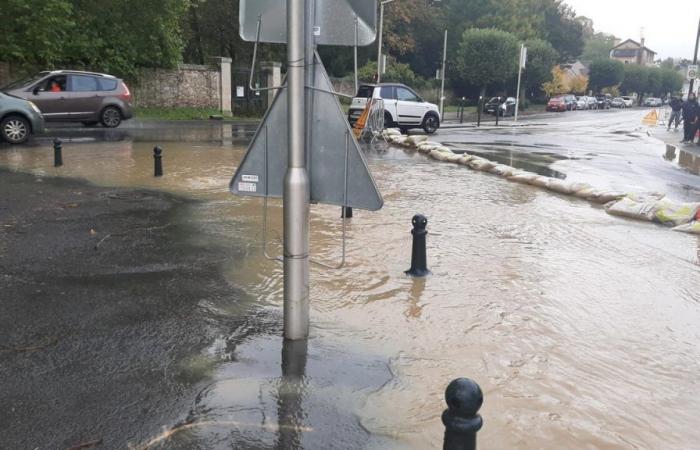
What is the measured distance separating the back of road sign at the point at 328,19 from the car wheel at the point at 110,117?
17.4m

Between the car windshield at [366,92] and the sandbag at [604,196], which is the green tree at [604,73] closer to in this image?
the car windshield at [366,92]

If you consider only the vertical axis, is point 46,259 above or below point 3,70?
below

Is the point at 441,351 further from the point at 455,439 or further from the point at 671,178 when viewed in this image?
the point at 671,178

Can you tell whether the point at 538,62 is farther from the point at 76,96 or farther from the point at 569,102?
the point at 76,96

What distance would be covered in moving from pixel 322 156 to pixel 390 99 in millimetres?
19552

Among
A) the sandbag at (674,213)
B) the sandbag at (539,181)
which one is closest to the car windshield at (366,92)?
the sandbag at (539,181)

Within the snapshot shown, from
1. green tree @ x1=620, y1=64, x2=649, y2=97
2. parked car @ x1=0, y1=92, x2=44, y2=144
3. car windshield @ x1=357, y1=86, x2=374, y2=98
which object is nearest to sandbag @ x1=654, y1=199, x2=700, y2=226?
parked car @ x1=0, y1=92, x2=44, y2=144

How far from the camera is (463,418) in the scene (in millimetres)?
2355

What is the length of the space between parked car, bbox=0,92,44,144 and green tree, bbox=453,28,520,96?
44078mm

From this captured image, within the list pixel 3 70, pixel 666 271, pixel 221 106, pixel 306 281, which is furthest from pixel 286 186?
pixel 221 106

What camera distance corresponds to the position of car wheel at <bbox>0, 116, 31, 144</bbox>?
48.8 ft

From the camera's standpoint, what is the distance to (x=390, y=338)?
4633 mm

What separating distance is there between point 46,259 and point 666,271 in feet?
20.7

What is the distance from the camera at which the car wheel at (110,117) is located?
1989 cm
